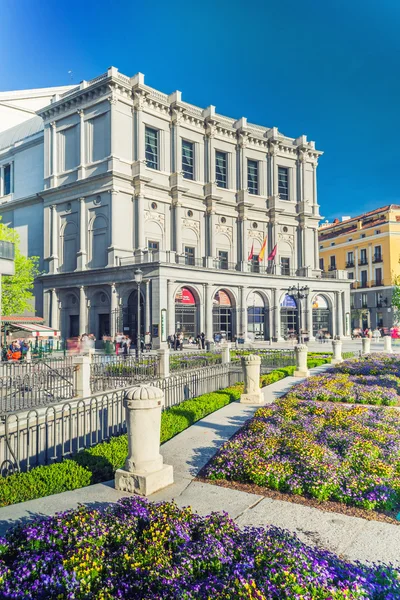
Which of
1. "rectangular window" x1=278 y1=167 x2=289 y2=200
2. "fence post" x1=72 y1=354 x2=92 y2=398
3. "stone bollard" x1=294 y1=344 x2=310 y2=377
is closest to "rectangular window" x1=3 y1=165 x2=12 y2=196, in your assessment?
"rectangular window" x1=278 y1=167 x2=289 y2=200

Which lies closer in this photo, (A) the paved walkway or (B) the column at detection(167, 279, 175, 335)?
(A) the paved walkway

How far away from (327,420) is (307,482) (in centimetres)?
346

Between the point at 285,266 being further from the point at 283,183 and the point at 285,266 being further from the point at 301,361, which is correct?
the point at 301,361

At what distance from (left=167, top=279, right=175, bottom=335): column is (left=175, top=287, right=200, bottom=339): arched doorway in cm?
150

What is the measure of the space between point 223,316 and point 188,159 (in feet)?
56.1

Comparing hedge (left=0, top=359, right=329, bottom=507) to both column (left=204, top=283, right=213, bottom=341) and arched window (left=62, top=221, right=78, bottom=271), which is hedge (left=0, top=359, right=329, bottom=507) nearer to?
column (left=204, top=283, right=213, bottom=341)

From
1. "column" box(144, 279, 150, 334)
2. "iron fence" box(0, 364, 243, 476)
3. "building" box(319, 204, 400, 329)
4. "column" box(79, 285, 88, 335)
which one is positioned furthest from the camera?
"building" box(319, 204, 400, 329)

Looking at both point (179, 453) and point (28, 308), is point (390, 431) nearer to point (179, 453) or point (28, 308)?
point (179, 453)

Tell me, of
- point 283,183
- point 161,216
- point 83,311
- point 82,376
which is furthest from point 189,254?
point 82,376

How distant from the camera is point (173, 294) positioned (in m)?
37.4

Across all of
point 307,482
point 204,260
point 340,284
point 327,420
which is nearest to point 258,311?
point 204,260

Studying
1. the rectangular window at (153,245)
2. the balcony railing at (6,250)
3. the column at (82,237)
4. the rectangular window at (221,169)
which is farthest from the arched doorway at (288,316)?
the balcony railing at (6,250)

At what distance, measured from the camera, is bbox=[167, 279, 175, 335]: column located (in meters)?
36.8

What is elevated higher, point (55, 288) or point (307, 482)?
point (55, 288)
